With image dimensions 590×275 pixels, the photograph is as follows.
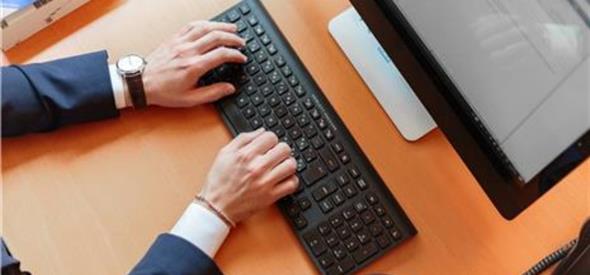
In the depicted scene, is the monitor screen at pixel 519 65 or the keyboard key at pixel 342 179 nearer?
the monitor screen at pixel 519 65

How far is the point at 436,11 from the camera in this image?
2.70ft

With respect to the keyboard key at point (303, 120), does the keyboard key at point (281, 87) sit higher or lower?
higher

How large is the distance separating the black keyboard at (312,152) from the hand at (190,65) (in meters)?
0.02

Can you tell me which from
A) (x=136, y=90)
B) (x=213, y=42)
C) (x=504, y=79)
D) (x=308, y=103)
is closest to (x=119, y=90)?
(x=136, y=90)

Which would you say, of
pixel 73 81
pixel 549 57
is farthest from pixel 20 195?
pixel 549 57

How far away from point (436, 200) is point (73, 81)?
455mm

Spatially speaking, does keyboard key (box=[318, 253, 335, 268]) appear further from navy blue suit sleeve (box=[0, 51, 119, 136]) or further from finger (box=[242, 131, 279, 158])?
navy blue suit sleeve (box=[0, 51, 119, 136])

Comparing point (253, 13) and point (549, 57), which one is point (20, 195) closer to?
point (253, 13)

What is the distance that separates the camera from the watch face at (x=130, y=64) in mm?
979

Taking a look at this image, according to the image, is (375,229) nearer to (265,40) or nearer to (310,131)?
(310,131)

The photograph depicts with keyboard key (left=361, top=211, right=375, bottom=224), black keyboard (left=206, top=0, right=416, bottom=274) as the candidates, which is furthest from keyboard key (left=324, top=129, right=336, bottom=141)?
keyboard key (left=361, top=211, right=375, bottom=224)

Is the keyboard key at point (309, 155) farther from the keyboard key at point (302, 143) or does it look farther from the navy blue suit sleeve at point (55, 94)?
the navy blue suit sleeve at point (55, 94)

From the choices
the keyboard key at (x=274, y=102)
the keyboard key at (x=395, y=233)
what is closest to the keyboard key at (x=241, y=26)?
the keyboard key at (x=274, y=102)

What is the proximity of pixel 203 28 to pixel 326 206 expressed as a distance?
273 mm
